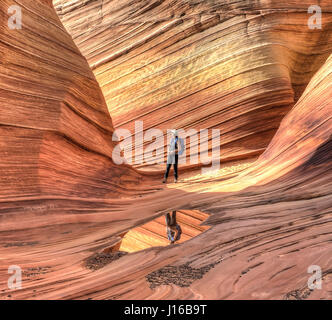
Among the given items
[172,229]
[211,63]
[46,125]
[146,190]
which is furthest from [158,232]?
[211,63]

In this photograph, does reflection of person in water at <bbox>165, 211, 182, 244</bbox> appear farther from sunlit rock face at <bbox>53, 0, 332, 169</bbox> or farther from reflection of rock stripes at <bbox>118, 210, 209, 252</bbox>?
sunlit rock face at <bbox>53, 0, 332, 169</bbox>

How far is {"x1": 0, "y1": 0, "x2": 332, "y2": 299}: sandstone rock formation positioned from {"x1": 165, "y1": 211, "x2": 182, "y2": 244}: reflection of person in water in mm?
179

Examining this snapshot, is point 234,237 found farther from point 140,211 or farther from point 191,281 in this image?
point 140,211

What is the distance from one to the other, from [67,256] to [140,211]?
121 cm

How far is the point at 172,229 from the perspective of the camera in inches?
119

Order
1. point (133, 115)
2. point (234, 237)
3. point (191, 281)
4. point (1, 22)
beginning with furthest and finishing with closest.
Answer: point (133, 115) → point (1, 22) → point (234, 237) → point (191, 281)

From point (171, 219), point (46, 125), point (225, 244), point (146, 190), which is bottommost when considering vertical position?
point (225, 244)

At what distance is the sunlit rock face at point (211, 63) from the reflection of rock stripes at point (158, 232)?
9.81ft

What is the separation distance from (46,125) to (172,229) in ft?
5.27

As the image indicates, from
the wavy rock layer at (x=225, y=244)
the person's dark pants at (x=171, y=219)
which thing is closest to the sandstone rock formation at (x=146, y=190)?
the wavy rock layer at (x=225, y=244)

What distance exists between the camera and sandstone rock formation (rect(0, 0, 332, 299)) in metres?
A: 2.09

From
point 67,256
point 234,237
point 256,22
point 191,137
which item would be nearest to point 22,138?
point 67,256

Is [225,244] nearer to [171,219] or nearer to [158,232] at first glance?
[158,232]
